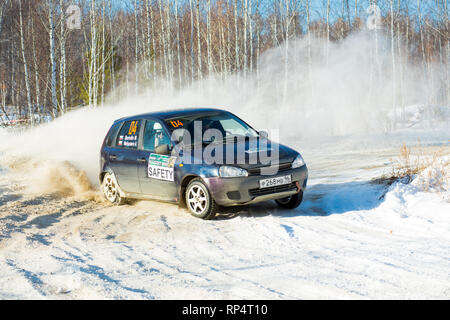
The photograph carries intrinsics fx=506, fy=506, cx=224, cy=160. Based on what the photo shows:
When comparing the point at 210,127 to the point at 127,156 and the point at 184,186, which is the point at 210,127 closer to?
the point at 184,186

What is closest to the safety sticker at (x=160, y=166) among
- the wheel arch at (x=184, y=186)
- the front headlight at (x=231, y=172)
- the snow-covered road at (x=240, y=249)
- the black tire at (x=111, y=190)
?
the wheel arch at (x=184, y=186)

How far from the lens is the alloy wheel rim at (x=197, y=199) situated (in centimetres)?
705

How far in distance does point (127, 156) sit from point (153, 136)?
0.66m

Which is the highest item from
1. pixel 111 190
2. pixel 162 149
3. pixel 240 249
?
pixel 162 149

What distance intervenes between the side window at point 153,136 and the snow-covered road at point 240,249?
105 cm

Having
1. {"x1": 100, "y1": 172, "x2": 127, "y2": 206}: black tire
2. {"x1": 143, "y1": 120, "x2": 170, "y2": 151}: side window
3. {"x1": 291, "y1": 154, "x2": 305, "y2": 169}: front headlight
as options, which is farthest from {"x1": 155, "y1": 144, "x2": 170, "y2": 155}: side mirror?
{"x1": 291, "y1": 154, "x2": 305, "y2": 169}: front headlight

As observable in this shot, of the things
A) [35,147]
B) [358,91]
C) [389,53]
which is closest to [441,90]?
[389,53]

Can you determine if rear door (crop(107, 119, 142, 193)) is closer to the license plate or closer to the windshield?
the windshield

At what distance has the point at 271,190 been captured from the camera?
273 inches

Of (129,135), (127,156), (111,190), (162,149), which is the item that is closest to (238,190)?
(162,149)

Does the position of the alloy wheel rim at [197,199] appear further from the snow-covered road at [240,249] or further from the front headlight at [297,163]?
the front headlight at [297,163]

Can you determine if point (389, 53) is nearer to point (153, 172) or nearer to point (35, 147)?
point (35, 147)

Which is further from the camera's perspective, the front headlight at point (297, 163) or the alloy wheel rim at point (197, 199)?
the front headlight at point (297, 163)

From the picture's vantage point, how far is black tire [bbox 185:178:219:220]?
273 inches
